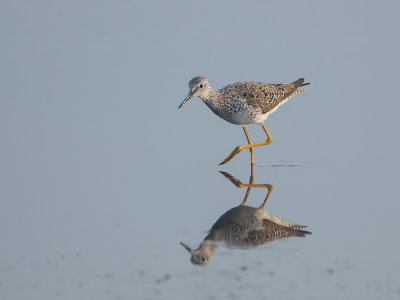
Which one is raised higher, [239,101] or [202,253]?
[239,101]

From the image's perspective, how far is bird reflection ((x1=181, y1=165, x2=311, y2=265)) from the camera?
7.37 m

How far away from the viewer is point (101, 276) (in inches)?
265

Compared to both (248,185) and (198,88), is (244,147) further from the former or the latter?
(248,185)

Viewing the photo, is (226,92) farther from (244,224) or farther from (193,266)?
(193,266)

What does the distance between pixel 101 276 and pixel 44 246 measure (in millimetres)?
1152

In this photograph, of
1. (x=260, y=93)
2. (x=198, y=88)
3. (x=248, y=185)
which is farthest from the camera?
(x=260, y=93)

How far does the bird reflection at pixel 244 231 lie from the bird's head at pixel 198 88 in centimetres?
312

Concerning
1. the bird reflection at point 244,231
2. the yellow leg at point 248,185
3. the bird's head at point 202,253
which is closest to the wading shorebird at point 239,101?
the yellow leg at point 248,185

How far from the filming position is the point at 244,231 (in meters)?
8.02

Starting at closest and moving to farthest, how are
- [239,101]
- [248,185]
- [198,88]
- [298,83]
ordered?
[248,185] → [198,88] → [239,101] → [298,83]

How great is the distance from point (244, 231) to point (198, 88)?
4.04 meters

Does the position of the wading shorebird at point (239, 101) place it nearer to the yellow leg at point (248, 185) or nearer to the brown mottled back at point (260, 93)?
the brown mottled back at point (260, 93)

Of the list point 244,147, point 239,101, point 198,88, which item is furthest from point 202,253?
point 239,101

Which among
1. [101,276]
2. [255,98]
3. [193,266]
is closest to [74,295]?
[101,276]
